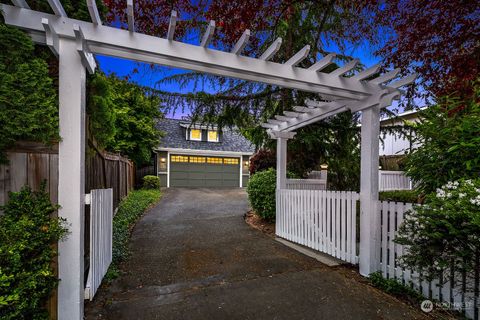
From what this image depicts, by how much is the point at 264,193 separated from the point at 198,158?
39.7 feet

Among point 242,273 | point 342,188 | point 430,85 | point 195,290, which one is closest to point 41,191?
point 195,290

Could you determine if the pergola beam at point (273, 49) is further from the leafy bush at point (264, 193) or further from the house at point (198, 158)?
the house at point (198, 158)

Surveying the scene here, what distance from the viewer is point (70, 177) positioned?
7.68 ft

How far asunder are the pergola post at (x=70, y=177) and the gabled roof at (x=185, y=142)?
1549 centimetres

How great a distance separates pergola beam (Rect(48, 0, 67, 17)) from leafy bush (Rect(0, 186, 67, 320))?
5.09ft

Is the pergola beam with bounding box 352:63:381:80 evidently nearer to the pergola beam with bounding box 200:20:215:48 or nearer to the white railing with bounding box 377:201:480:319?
the white railing with bounding box 377:201:480:319

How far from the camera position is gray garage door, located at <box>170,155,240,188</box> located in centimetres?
1775

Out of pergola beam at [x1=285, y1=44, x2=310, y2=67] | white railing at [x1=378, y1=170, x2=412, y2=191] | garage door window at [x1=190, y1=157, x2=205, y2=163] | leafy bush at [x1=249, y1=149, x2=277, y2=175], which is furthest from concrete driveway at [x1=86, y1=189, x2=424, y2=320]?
garage door window at [x1=190, y1=157, x2=205, y2=163]

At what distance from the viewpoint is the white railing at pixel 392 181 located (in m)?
11.9

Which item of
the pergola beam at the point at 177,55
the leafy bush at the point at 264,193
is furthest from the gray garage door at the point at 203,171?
the pergola beam at the point at 177,55

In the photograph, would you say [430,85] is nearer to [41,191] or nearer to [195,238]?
[195,238]

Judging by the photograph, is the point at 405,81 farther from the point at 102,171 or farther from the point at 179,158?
the point at 179,158

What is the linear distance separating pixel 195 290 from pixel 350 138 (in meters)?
6.49

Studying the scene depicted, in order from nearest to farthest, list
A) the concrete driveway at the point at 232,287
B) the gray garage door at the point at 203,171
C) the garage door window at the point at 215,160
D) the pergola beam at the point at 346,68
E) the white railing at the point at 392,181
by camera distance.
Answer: the concrete driveway at the point at 232,287
the pergola beam at the point at 346,68
the white railing at the point at 392,181
the gray garage door at the point at 203,171
the garage door window at the point at 215,160
